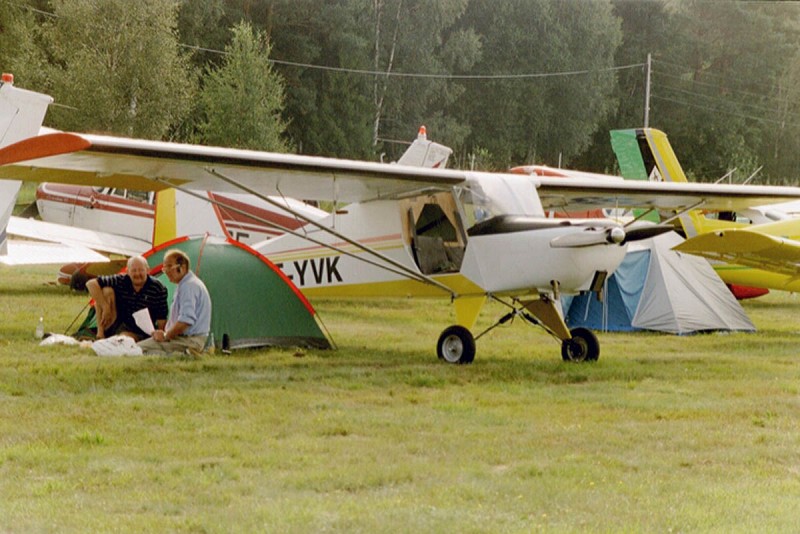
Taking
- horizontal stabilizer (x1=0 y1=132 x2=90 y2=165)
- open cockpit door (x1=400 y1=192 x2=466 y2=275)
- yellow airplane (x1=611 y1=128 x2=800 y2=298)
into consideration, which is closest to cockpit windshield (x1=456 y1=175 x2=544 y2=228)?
open cockpit door (x1=400 y1=192 x2=466 y2=275)

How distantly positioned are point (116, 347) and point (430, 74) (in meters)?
48.3

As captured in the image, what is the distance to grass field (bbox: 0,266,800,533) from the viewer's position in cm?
550

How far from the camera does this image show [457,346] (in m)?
11.5

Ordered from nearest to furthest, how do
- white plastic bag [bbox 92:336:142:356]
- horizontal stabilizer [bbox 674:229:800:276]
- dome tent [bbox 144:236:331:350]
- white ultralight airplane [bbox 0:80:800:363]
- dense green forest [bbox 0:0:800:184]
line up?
white ultralight airplane [bbox 0:80:800:363] → white plastic bag [bbox 92:336:142:356] → dome tent [bbox 144:236:331:350] → horizontal stabilizer [bbox 674:229:800:276] → dense green forest [bbox 0:0:800:184]

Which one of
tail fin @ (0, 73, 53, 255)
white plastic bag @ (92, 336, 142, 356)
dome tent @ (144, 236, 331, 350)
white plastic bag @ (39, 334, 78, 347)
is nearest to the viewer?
white plastic bag @ (92, 336, 142, 356)

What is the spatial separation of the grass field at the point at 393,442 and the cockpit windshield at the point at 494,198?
1532mm

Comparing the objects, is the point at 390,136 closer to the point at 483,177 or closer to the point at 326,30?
the point at 326,30

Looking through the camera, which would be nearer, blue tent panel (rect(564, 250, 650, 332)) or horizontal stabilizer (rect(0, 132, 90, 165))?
horizontal stabilizer (rect(0, 132, 90, 165))

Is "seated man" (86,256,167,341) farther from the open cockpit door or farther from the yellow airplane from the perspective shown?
the yellow airplane

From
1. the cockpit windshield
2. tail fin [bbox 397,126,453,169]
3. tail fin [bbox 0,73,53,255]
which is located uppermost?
tail fin [bbox 397,126,453,169]

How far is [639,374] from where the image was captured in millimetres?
11047

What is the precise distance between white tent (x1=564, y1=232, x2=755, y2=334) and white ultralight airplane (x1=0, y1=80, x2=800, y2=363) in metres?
2.32

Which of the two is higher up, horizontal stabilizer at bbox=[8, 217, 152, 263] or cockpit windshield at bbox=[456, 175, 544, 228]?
cockpit windshield at bbox=[456, 175, 544, 228]

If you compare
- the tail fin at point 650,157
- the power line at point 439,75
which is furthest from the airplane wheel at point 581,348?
the power line at point 439,75
